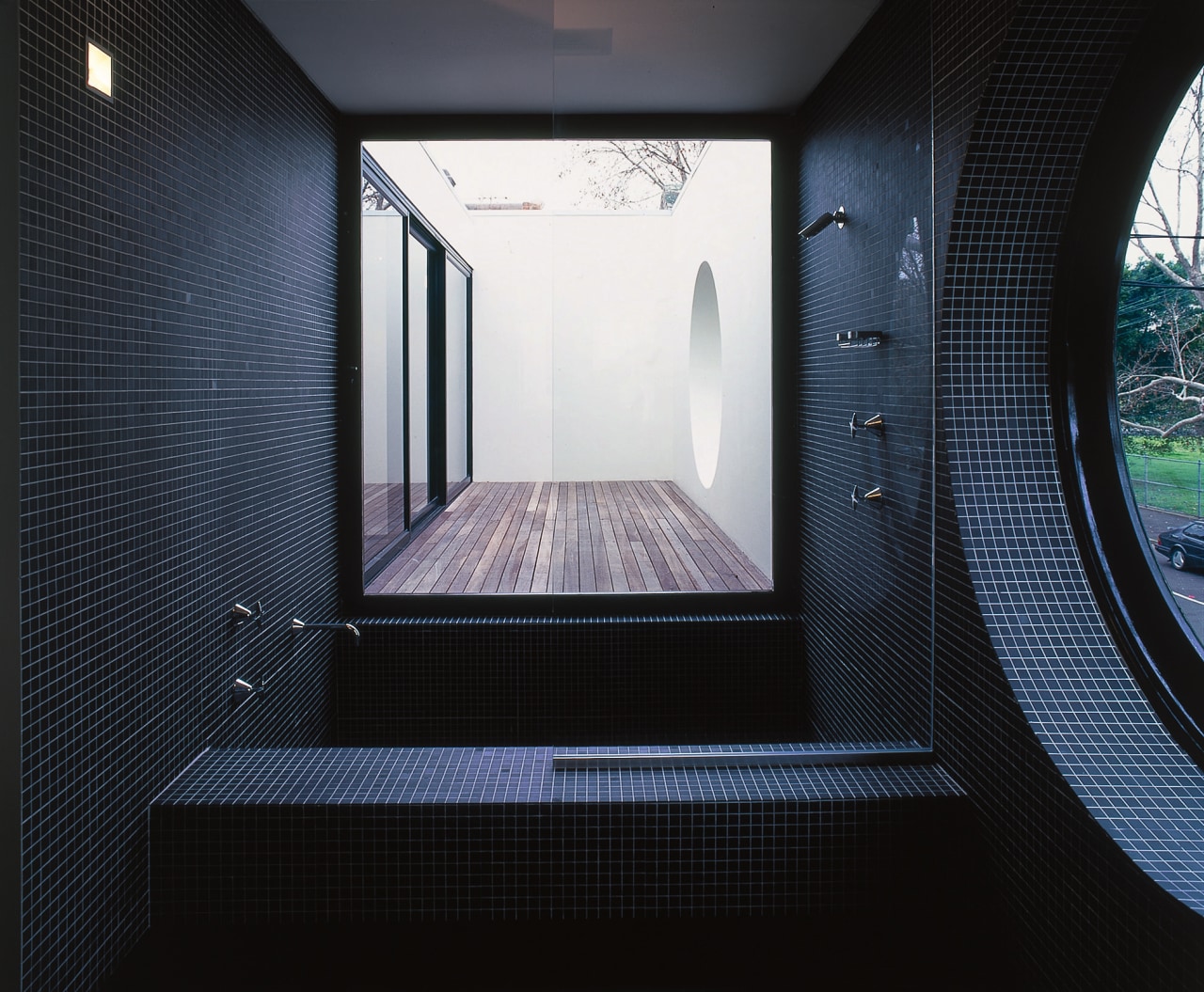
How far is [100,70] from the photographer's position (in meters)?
2.14

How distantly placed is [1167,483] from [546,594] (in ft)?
7.84

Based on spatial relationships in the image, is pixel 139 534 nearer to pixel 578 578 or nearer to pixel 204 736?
pixel 204 736

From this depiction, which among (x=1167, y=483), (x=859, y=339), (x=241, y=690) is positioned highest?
(x=859, y=339)

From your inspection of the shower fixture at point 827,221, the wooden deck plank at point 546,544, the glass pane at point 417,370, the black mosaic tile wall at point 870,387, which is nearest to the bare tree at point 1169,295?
the black mosaic tile wall at point 870,387

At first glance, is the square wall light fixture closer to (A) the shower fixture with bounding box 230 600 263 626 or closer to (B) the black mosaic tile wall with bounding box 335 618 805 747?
(A) the shower fixture with bounding box 230 600 263 626

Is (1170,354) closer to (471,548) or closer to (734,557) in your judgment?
(734,557)

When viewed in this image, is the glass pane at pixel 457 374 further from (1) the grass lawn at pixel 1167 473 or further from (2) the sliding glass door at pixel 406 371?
(1) the grass lawn at pixel 1167 473

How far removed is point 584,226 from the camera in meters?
3.12

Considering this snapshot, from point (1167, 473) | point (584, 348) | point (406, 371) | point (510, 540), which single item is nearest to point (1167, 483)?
point (1167, 473)

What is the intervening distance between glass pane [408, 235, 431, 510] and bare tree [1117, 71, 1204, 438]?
3.43 meters

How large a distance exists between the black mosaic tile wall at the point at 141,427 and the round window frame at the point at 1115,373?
7.43ft

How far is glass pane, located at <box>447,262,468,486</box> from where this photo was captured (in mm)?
3871

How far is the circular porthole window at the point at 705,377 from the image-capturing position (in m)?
3.75

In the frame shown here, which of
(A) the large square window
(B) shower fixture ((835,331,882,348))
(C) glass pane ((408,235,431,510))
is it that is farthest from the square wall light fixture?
(C) glass pane ((408,235,431,510))
